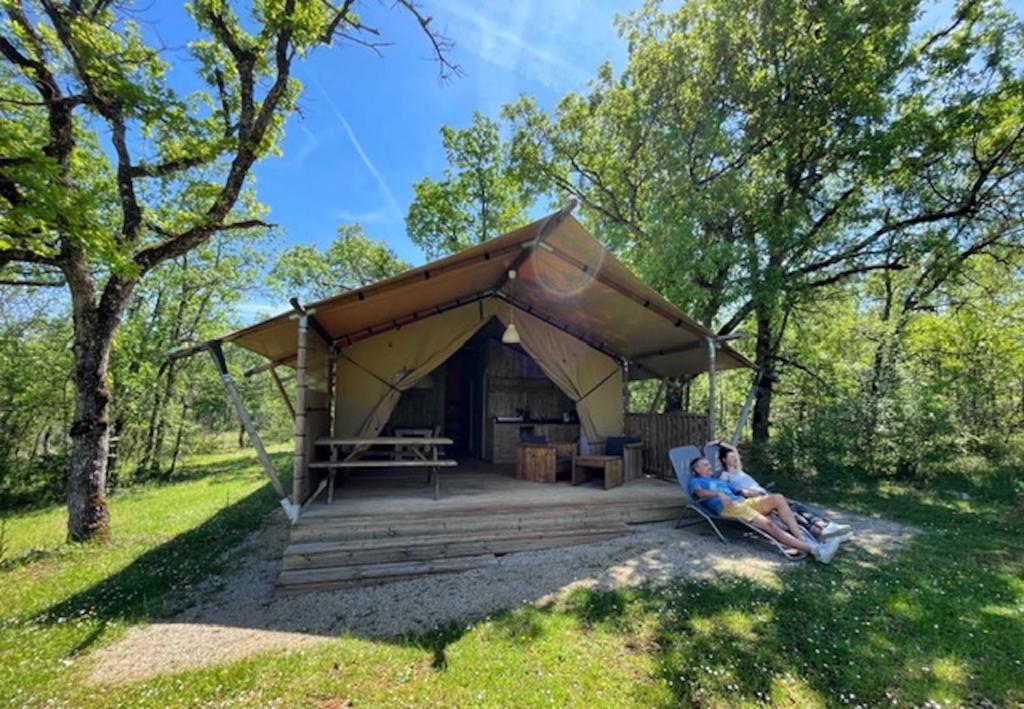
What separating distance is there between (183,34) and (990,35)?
41.7 ft

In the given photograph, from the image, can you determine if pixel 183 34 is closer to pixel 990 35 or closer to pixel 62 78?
pixel 62 78

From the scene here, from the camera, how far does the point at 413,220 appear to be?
16.7 metres

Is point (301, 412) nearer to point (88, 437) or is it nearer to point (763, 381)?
point (88, 437)

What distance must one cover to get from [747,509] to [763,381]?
6.20 m

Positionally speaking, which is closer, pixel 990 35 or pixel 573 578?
pixel 573 578

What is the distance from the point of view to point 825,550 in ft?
14.4

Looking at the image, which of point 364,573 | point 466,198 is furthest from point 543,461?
point 466,198

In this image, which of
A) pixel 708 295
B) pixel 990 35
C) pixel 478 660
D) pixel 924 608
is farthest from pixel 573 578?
pixel 990 35

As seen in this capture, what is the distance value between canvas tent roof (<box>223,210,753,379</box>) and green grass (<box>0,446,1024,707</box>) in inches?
111

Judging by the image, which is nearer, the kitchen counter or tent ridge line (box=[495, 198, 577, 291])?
tent ridge line (box=[495, 198, 577, 291])

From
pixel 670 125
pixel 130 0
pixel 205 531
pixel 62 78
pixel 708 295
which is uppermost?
pixel 670 125

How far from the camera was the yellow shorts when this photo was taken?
192 inches

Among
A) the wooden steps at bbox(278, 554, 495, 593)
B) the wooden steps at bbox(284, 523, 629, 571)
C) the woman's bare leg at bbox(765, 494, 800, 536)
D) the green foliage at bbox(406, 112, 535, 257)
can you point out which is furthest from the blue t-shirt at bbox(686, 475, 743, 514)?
the green foliage at bbox(406, 112, 535, 257)

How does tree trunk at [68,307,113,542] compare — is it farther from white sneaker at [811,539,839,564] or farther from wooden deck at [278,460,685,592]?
white sneaker at [811,539,839,564]
